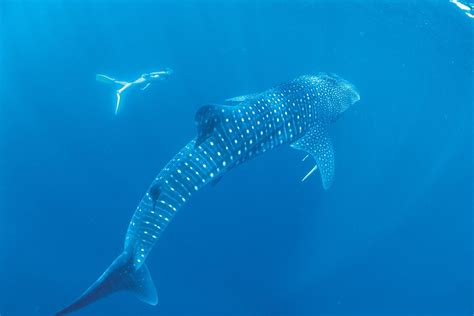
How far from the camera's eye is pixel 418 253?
15.4 metres

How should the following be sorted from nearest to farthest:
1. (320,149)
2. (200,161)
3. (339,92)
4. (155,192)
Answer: (155,192)
(200,161)
(320,149)
(339,92)

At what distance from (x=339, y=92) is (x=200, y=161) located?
4.22 metres

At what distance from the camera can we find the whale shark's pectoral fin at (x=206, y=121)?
4.80m

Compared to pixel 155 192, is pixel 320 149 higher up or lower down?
higher up

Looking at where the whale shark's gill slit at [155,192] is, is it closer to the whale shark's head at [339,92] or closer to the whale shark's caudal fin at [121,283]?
the whale shark's caudal fin at [121,283]

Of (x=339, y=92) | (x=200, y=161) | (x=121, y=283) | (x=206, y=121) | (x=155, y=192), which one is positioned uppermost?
(x=339, y=92)

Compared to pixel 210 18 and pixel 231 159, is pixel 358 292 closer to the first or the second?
pixel 231 159

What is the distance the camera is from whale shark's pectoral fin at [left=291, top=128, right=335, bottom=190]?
6891 millimetres

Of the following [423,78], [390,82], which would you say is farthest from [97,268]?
[423,78]

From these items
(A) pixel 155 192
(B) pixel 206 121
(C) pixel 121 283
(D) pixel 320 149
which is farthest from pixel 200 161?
(D) pixel 320 149

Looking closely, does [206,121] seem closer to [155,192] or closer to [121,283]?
[155,192]

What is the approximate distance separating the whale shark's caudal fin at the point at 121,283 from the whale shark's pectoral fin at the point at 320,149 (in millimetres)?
3527

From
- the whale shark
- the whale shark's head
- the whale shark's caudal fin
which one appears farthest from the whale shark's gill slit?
the whale shark's head

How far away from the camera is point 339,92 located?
25.6 feet
